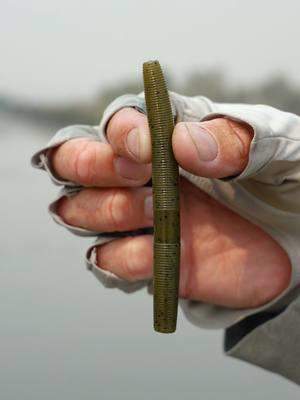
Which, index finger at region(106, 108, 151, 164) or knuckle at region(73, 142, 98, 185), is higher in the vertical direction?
index finger at region(106, 108, 151, 164)

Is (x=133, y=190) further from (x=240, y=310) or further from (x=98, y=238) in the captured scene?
(x=240, y=310)

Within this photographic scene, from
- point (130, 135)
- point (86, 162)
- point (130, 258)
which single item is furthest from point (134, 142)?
point (130, 258)

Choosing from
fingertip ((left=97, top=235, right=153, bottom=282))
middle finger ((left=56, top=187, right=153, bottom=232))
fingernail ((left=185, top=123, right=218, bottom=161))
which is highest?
fingernail ((left=185, top=123, right=218, bottom=161))

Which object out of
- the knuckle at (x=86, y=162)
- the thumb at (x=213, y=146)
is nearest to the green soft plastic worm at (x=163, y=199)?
the thumb at (x=213, y=146)

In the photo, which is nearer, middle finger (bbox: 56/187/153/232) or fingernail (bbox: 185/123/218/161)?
fingernail (bbox: 185/123/218/161)

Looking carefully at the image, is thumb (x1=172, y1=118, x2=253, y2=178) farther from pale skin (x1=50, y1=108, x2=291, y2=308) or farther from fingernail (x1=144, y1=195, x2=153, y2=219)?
fingernail (x1=144, y1=195, x2=153, y2=219)

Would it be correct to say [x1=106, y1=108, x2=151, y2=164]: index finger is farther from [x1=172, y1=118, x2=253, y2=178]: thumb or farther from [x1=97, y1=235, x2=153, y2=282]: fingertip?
[x1=97, y1=235, x2=153, y2=282]: fingertip

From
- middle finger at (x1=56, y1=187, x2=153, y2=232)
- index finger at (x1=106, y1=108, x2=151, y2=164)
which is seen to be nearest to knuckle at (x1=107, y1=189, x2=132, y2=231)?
middle finger at (x1=56, y1=187, x2=153, y2=232)

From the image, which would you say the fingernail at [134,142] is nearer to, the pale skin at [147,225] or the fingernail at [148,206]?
the pale skin at [147,225]

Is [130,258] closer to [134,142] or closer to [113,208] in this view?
[113,208]
